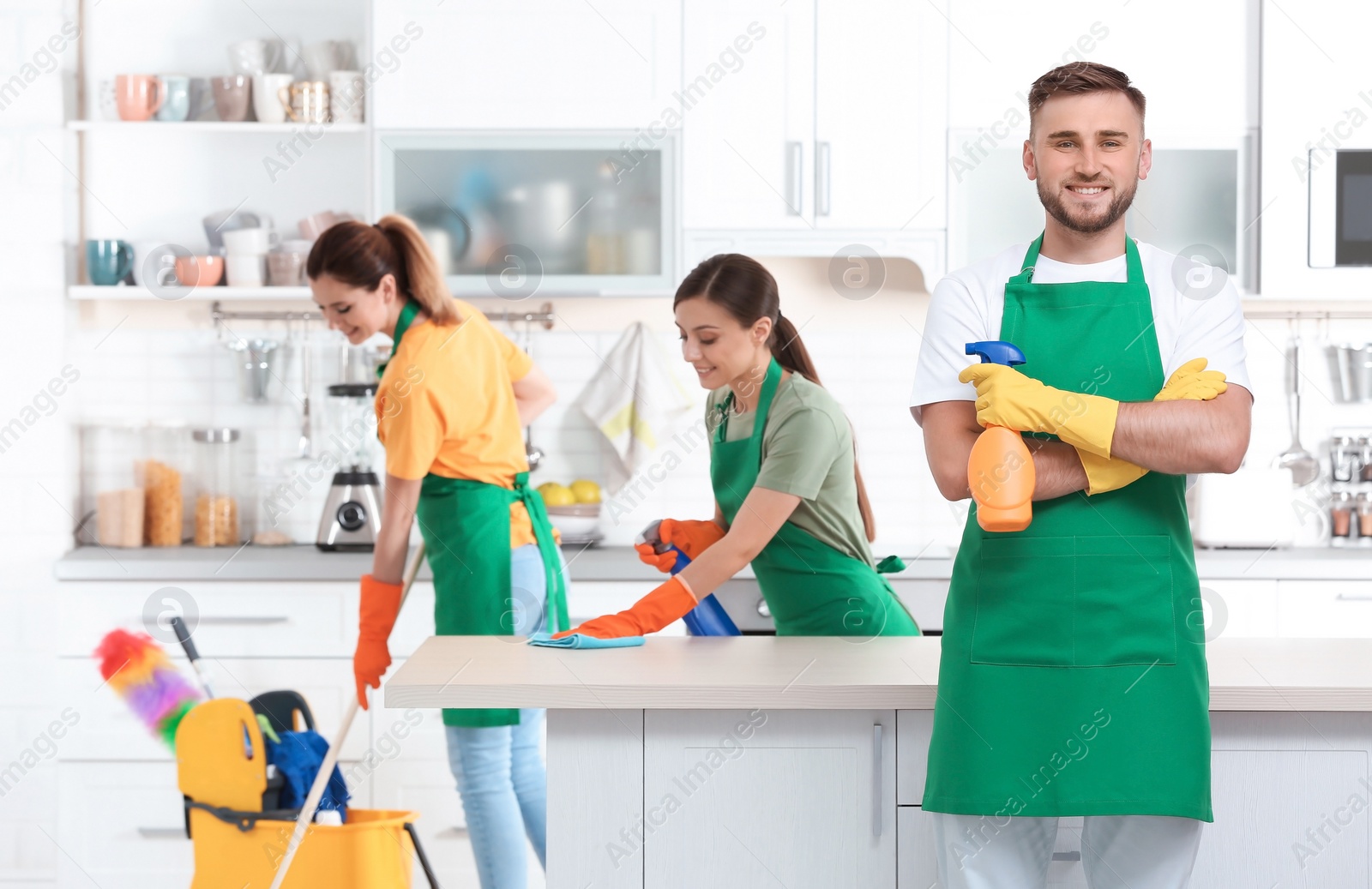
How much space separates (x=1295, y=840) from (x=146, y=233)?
299cm

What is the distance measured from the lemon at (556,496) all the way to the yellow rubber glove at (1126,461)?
193 cm

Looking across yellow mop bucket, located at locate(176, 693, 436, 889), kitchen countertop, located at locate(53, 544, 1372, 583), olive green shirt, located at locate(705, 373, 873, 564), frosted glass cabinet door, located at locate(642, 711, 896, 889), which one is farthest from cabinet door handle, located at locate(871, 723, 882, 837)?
kitchen countertop, located at locate(53, 544, 1372, 583)

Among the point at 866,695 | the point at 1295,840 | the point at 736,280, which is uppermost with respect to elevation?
the point at 736,280

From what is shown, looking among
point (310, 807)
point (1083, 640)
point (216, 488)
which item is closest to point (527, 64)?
point (216, 488)

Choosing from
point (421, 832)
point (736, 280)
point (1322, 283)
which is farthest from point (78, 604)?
point (1322, 283)

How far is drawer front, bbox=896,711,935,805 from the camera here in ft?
4.67

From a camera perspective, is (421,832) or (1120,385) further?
(421,832)

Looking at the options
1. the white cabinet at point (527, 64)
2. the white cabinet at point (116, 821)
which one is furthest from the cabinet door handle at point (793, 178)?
the white cabinet at point (116, 821)

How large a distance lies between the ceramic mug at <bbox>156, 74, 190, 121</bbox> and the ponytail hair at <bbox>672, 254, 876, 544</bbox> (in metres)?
1.78

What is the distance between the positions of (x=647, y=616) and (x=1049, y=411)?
695mm

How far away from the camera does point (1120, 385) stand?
1.26m

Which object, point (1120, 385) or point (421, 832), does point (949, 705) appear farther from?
point (421, 832)

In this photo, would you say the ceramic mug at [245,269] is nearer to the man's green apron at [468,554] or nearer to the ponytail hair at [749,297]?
the man's green apron at [468,554]

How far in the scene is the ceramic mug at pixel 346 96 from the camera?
3066 mm
